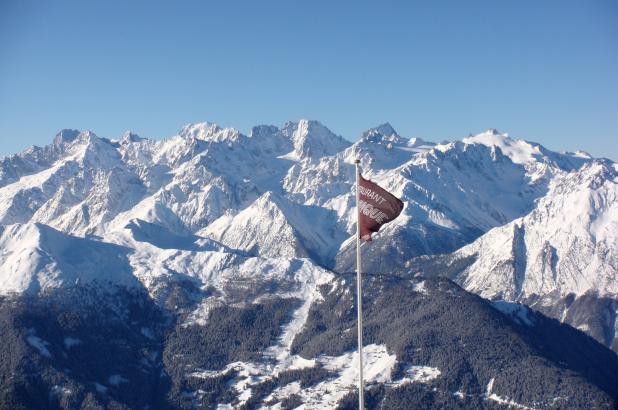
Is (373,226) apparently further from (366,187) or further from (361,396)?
(361,396)

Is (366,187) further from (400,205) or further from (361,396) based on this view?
(361,396)

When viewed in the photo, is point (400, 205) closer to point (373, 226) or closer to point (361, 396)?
point (373, 226)

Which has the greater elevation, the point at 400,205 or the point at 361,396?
the point at 400,205

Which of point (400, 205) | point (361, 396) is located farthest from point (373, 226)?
point (361, 396)

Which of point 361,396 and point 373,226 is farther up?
point 373,226
